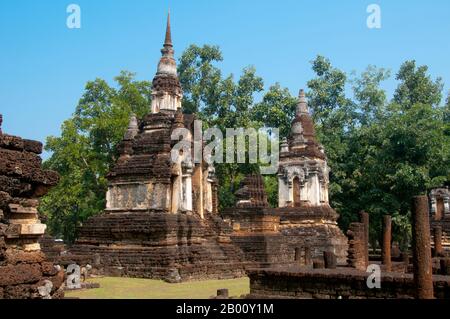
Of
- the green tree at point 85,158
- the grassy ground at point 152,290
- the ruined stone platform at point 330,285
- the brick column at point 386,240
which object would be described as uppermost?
the green tree at point 85,158

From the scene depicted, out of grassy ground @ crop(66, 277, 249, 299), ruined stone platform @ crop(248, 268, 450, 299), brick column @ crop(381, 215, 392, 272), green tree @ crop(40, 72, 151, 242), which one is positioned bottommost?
grassy ground @ crop(66, 277, 249, 299)

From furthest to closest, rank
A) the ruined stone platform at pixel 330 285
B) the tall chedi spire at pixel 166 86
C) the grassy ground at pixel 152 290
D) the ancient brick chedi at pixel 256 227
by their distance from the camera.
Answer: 1. the tall chedi spire at pixel 166 86
2. the ancient brick chedi at pixel 256 227
3. the grassy ground at pixel 152 290
4. the ruined stone platform at pixel 330 285

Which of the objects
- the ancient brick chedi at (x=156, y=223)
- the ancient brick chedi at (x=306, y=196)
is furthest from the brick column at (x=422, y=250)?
the ancient brick chedi at (x=306, y=196)

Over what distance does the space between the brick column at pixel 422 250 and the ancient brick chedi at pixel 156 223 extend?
37.1ft

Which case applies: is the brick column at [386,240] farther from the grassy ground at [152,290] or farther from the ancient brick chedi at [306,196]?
the ancient brick chedi at [306,196]

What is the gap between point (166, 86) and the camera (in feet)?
82.1

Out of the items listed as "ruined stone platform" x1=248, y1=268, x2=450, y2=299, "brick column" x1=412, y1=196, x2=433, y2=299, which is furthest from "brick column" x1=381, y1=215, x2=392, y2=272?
"brick column" x1=412, y1=196, x2=433, y2=299

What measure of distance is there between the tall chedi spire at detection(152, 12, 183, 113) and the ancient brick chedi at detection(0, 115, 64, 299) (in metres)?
17.0

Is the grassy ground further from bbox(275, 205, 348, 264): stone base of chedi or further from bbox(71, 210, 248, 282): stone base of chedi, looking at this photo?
bbox(275, 205, 348, 264): stone base of chedi

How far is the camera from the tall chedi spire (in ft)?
81.6

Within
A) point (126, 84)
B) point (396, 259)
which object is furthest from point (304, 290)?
point (126, 84)

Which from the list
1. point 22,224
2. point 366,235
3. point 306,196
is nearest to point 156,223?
point 366,235

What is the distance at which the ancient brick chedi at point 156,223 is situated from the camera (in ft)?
63.9

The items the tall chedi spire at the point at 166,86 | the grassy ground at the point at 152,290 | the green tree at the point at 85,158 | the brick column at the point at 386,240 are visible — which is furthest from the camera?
the green tree at the point at 85,158
